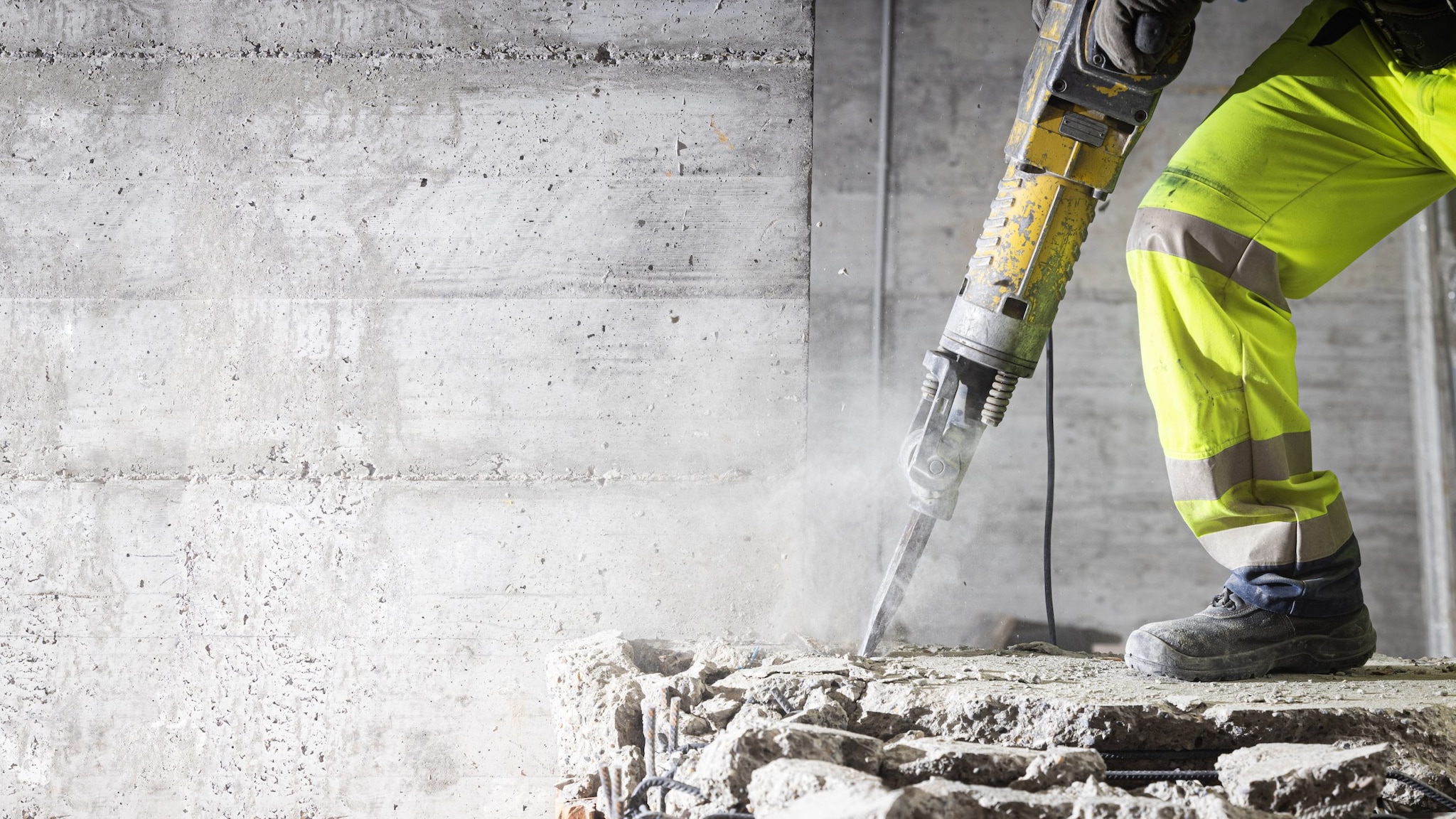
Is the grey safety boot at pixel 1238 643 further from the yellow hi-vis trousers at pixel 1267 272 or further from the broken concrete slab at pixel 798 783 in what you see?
the broken concrete slab at pixel 798 783

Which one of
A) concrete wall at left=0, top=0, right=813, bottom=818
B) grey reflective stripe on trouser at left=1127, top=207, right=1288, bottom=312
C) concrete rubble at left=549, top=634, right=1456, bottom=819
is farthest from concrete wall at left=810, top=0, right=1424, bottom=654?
grey reflective stripe on trouser at left=1127, top=207, right=1288, bottom=312

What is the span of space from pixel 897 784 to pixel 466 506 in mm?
1317

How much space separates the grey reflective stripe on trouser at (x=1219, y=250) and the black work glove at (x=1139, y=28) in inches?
9.4

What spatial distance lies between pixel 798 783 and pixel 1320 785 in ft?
1.80

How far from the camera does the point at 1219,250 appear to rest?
1388mm

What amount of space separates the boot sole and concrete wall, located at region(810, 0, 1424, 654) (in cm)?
77

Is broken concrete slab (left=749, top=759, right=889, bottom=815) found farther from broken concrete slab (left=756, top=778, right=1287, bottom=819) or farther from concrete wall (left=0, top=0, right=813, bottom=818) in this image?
concrete wall (left=0, top=0, right=813, bottom=818)

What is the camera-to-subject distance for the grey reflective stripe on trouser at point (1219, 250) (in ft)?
4.55

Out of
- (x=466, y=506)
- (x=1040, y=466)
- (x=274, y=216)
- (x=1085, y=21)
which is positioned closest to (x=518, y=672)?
(x=466, y=506)

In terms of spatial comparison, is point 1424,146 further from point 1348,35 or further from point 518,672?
point 518,672

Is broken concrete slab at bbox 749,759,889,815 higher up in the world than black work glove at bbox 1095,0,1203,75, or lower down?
lower down

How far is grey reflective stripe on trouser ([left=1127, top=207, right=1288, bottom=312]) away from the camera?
54.6 inches

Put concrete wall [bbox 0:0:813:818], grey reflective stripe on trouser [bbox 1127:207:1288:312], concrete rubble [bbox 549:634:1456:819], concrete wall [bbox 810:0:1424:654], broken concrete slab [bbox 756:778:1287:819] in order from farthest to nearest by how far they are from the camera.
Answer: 1. concrete wall [bbox 810:0:1424:654]
2. concrete wall [bbox 0:0:813:818]
3. grey reflective stripe on trouser [bbox 1127:207:1288:312]
4. concrete rubble [bbox 549:634:1456:819]
5. broken concrete slab [bbox 756:778:1287:819]

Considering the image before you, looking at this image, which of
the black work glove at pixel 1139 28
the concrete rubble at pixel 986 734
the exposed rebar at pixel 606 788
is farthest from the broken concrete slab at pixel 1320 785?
the black work glove at pixel 1139 28
